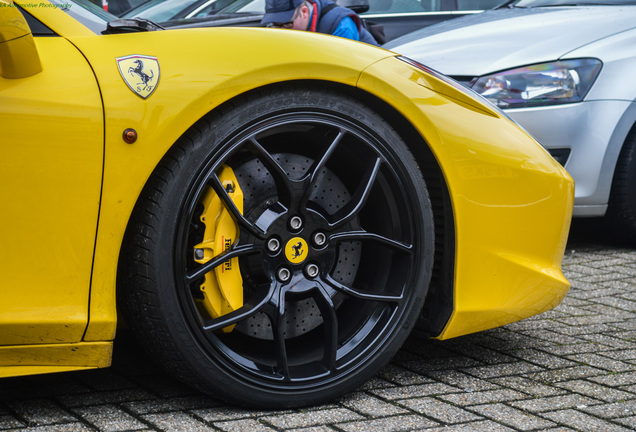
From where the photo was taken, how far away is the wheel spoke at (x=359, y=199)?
242 cm

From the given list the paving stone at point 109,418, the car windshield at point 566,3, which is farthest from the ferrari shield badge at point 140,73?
the car windshield at point 566,3

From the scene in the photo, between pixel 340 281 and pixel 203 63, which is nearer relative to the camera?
pixel 203 63

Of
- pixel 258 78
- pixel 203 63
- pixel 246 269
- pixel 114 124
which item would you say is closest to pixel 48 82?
pixel 114 124

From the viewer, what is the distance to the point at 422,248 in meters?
2.50

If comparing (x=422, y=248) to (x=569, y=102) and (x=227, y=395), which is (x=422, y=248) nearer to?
(x=227, y=395)

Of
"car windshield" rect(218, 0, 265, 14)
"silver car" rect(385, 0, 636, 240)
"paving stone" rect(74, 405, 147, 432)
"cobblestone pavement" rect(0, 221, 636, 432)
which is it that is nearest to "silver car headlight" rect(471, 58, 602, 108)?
"silver car" rect(385, 0, 636, 240)

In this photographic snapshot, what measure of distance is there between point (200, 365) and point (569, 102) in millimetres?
2822

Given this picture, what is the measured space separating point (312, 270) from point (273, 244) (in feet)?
0.48

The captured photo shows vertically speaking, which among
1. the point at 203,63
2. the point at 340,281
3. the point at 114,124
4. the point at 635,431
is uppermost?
the point at 203,63

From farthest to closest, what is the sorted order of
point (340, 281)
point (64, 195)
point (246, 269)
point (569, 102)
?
point (569, 102), point (340, 281), point (246, 269), point (64, 195)

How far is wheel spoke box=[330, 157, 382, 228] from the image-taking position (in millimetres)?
2420

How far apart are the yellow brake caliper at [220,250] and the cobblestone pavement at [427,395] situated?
11.7 inches

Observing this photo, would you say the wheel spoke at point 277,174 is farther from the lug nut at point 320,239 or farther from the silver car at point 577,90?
the silver car at point 577,90

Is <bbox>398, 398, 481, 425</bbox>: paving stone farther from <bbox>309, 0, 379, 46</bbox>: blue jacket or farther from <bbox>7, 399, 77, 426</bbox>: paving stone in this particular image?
<bbox>309, 0, 379, 46</bbox>: blue jacket
